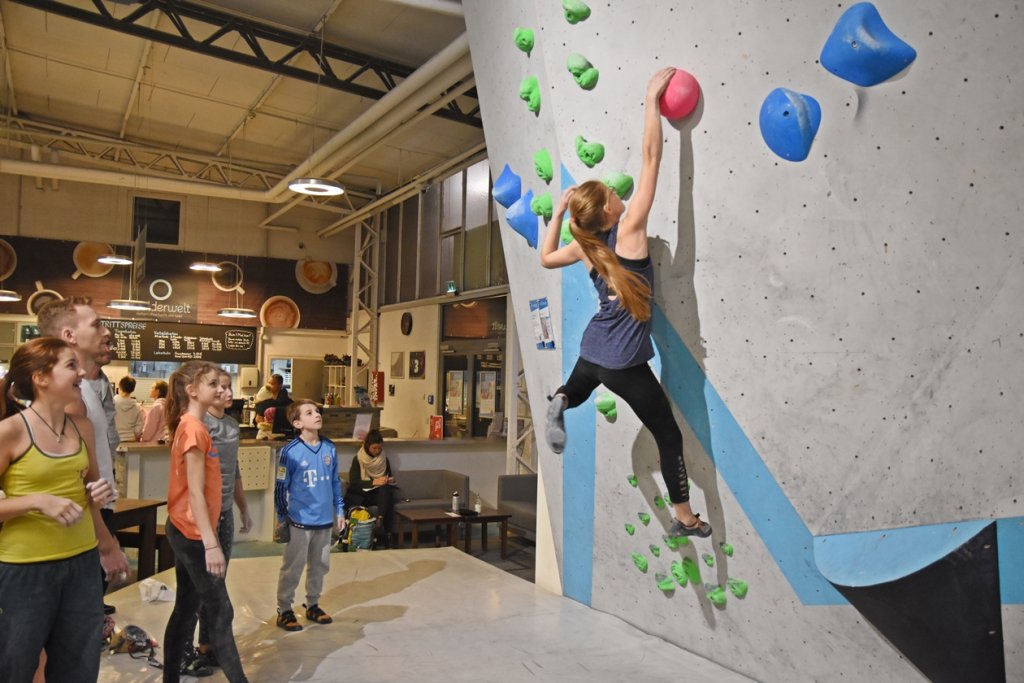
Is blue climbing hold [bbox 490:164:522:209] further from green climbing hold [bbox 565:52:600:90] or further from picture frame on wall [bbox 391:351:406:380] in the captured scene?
picture frame on wall [bbox 391:351:406:380]

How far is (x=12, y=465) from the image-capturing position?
2217mm

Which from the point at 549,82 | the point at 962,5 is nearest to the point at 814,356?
the point at 962,5

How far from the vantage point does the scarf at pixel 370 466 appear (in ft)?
25.7

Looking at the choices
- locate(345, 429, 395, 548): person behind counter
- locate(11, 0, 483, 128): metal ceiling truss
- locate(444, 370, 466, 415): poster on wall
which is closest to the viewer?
locate(11, 0, 483, 128): metal ceiling truss

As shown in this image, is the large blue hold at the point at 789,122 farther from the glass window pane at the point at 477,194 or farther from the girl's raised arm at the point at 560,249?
the glass window pane at the point at 477,194

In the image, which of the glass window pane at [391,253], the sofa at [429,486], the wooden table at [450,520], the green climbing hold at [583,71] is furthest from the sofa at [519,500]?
the glass window pane at [391,253]

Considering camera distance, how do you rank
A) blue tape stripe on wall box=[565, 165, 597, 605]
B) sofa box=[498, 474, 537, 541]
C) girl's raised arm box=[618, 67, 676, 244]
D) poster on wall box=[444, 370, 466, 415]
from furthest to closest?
poster on wall box=[444, 370, 466, 415] < sofa box=[498, 474, 537, 541] < blue tape stripe on wall box=[565, 165, 597, 605] < girl's raised arm box=[618, 67, 676, 244]

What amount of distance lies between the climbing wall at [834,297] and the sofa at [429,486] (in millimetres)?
5061

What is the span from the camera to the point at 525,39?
3.24 m

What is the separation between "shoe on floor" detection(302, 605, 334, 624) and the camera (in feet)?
13.5

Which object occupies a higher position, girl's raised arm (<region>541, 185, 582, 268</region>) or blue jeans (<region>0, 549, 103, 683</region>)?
girl's raised arm (<region>541, 185, 582, 268</region>)

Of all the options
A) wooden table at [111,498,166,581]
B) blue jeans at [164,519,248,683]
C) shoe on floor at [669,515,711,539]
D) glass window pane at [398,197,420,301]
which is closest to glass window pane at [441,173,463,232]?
glass window pane at [398,197,420,301]

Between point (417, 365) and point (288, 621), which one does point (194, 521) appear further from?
point (417, 365)

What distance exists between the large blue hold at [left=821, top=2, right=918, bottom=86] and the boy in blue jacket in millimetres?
2885
